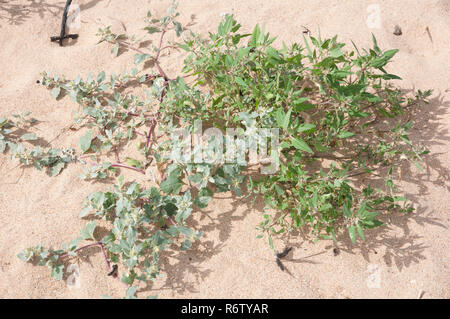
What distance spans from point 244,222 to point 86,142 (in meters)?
1.32

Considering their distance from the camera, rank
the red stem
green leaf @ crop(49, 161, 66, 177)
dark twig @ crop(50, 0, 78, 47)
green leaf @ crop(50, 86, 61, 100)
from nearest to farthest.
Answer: green leaf @ crop(49, 161, 66, 177), the red stem, green leaf @ crop(50, 86, 61, 100), dark twig @ crop(50, 0, 78, 47)

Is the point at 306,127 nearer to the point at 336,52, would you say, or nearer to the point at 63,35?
the point at 336,52

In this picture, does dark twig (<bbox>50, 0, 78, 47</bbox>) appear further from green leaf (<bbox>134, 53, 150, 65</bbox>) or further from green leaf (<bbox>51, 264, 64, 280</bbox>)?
green leaf (<bbox>51, 264, 64, 280</bbox>)

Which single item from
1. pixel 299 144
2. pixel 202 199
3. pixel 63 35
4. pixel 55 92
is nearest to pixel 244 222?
pixel 202 199

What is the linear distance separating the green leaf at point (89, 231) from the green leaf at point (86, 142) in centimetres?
65

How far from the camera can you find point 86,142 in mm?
2750

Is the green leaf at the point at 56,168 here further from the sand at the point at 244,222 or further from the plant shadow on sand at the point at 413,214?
the plant shadow on sand at the point at 413,214

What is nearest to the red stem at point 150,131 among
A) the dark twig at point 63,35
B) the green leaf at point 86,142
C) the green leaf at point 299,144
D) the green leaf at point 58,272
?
the green leaf at point 86,142

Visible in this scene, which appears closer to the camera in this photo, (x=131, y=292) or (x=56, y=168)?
(x=131, y=292)

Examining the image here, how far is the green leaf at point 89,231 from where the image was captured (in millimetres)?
2322

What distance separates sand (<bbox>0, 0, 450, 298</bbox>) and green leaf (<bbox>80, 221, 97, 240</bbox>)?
0.32 feet

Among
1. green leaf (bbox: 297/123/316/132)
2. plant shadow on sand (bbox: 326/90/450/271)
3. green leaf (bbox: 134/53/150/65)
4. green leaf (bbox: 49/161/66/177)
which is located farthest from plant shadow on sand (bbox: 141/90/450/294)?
green leaf (bbox: 134/53/150/65)

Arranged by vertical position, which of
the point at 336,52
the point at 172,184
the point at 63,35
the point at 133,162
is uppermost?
the point at 63,35

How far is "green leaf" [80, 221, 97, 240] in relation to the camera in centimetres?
232
